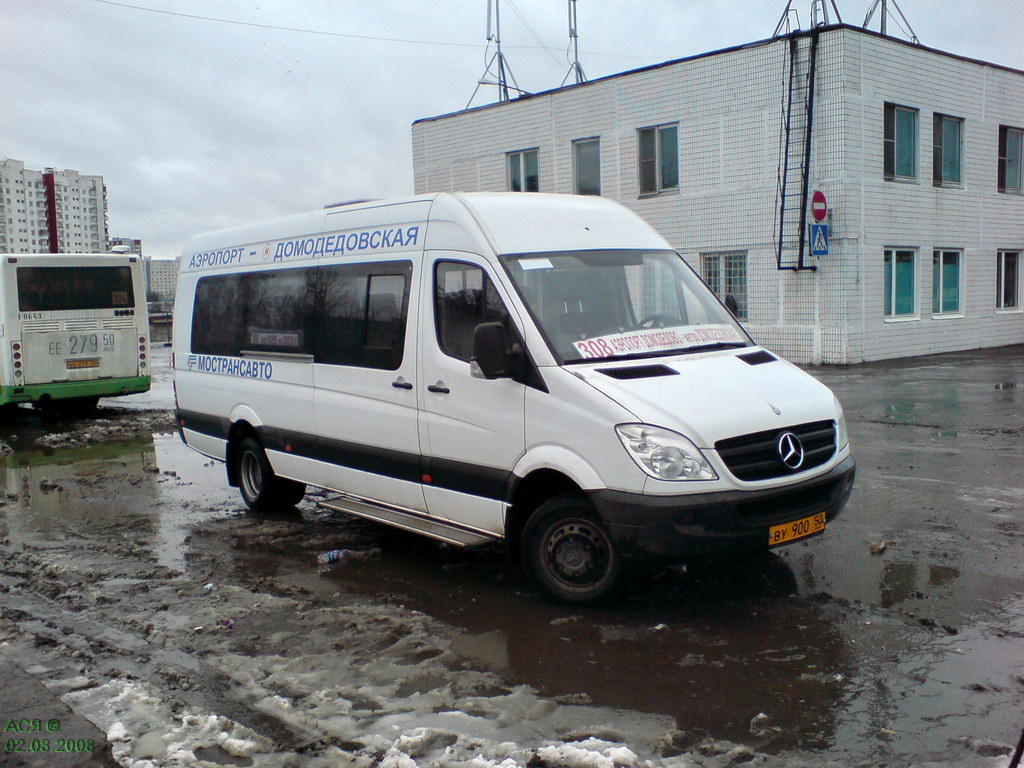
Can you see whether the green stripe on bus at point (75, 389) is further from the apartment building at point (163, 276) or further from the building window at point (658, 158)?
the apartment building at point (163, 276)

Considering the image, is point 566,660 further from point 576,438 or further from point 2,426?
point 2,426

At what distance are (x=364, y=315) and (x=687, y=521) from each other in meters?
2.98

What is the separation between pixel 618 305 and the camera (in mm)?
6184

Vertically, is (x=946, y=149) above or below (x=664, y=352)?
above

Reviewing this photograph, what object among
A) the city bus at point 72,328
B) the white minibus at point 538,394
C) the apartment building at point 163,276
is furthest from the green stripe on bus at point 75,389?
the apartment building at point 163,276

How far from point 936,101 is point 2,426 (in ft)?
65.0

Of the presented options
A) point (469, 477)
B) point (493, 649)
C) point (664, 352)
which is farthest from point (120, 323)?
point (493, 649)

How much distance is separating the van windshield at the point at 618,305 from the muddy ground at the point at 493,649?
148 cm

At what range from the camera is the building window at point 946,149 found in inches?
858

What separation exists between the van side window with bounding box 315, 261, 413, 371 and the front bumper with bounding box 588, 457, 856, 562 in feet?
6.96

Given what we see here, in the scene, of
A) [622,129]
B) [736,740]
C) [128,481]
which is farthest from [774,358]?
[622,129]

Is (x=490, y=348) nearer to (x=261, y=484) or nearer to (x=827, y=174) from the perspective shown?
(x=261, y=484)

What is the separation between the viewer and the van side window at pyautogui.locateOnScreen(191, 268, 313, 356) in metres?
7.76

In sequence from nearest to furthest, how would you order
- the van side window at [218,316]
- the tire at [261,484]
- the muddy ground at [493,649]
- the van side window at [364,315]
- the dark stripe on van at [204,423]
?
1. the muddy ground at [493,649]
2. the van side window at [364,315]
3. the tire at [261,484]
4. the van side window at [218,316]
5. the dark stripe on van at [204,423]
